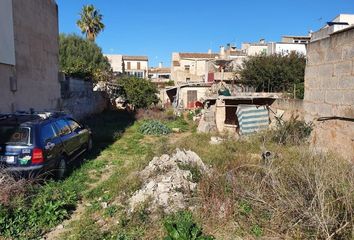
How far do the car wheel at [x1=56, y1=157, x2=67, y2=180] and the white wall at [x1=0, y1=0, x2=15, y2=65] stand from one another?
402 cm

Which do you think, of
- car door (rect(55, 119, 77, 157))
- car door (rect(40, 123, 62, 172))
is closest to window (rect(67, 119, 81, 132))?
car door (rect(55, 119, 77, 157))

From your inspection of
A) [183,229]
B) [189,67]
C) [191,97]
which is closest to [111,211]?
[183,229]

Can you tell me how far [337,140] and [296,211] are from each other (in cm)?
513

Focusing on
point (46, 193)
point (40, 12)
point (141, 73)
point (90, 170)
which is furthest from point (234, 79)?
point (141, 73)

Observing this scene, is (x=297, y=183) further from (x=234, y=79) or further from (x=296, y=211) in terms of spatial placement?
(x=234, y=79)

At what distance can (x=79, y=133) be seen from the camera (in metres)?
9.77

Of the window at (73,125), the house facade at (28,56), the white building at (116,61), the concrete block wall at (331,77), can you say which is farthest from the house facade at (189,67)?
the window at (73,125)

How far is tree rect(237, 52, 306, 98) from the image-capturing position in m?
25.4

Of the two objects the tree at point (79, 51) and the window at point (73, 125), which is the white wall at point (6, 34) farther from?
the tree at point (79, 51)

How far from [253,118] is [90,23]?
35155mm

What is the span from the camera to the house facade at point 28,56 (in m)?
10.1

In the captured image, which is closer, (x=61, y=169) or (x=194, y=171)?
(x=194, y=171)

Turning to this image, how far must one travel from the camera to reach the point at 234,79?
29859 mm

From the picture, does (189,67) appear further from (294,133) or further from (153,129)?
(294,133)
